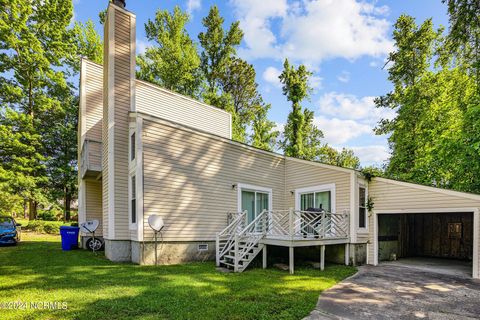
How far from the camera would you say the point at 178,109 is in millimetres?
13891

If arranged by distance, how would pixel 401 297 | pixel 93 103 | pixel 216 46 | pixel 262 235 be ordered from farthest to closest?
pixel 216 46, pixel 93 103, pixel 262 235, pixel 401 297

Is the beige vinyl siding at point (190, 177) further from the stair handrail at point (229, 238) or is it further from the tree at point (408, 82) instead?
the tree at point (408, 82)

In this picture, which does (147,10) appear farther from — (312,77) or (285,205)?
(285,205)

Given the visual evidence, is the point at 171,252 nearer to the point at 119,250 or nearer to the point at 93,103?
the point at 119,250

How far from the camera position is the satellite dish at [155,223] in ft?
26.3

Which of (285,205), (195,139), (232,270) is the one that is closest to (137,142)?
(195,139)

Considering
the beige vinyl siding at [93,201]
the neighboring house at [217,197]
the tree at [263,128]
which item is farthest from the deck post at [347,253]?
the tree at [263,128]

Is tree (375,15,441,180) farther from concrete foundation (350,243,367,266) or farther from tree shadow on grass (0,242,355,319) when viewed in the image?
tree shadow on grass (0,242,355,319)

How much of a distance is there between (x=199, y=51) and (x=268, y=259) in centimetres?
2082

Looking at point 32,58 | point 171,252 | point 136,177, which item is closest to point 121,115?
point 136,177

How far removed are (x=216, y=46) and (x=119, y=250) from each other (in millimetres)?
20497

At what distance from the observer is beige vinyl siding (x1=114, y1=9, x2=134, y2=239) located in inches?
354

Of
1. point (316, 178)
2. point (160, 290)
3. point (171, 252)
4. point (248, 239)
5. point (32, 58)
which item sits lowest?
point (171, 252)

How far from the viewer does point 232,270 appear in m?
7.87
